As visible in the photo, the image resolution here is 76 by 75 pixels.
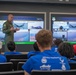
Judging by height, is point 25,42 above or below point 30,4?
below

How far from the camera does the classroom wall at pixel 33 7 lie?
8.84 m

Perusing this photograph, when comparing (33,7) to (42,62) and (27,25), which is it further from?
(42,62)

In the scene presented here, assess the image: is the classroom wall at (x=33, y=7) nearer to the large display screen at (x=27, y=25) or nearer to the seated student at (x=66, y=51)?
the large display screen at (x=27, y=25)

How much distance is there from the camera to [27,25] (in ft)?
29.6

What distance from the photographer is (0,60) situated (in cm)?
383

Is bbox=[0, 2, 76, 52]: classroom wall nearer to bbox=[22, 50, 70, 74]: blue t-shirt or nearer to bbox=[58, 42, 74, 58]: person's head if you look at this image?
bbox=[58, 42, 74, 58]: person's head

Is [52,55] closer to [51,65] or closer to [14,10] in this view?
[51,65]

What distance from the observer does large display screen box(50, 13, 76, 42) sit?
920 centimetres

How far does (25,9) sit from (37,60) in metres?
6.63

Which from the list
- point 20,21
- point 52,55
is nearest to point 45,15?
point 20,21

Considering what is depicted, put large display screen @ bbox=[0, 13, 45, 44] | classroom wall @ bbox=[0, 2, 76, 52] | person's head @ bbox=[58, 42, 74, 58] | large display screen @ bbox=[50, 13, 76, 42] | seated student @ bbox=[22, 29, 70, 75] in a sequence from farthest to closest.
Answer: large display screen @ bbox=[50, 13, 76, 42] < large display screen @ bbox=[0, 13, 45, 44] < classroom wall @ bbox=[0, 2, 76, 52] < person's head @ bbox=[58, 42, 74, 58] < seated student @ bbox=[22, 29, 70, 75]

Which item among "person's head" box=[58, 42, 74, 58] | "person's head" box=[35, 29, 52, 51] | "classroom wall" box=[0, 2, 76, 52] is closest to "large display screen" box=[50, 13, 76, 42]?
"classroom wall" box=[0, 2, 76, 52]

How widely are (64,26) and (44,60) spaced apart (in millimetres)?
6909

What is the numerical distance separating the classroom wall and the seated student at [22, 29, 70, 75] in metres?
6.36
